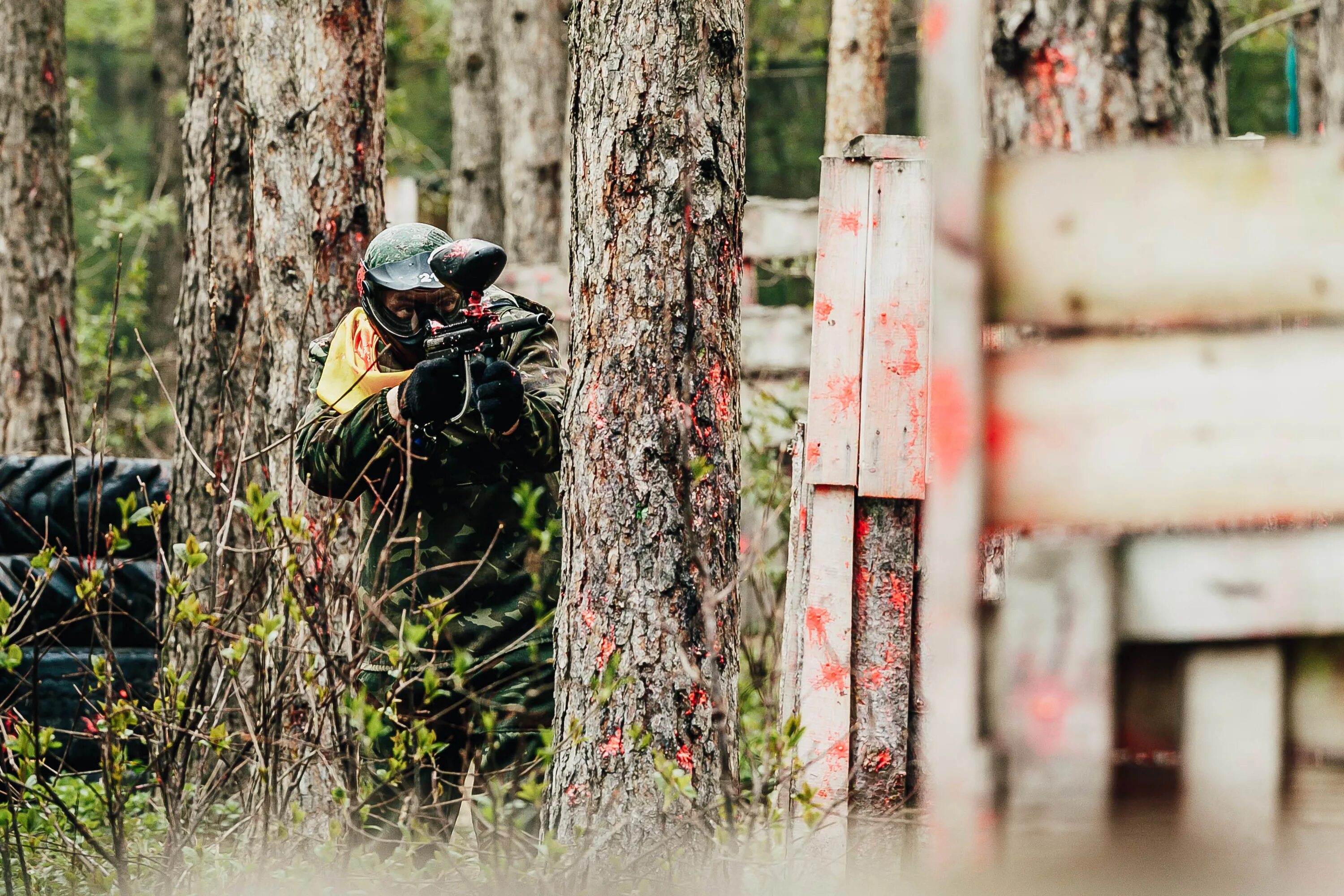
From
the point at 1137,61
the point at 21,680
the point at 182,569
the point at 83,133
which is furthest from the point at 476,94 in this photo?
the point at 1137,61

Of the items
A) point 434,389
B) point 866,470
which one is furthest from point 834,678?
point 434,389

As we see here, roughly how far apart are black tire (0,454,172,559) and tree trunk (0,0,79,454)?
1683 millimetres

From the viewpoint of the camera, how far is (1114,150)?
2131mm

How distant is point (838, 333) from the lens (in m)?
3.73

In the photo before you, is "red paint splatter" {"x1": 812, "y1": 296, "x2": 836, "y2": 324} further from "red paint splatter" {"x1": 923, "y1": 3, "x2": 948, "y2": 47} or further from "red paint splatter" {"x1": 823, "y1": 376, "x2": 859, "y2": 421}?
"red paint splatter" {"x1": 923, "y1": 3, "x2": 948, "y2": 47}

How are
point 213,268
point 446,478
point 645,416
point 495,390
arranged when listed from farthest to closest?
point 213,268, point 446,478, point 495,390, point 645,416

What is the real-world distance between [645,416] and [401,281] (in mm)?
1080

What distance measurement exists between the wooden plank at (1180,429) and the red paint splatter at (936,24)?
19.0 inches

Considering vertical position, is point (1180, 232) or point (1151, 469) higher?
point (1180, 232)

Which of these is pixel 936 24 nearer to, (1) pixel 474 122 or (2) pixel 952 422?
(2) pixel 952 422

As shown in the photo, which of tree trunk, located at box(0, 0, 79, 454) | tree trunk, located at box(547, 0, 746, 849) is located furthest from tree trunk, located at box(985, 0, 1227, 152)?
tree trunk, located at box(0, 0, 79, 454)

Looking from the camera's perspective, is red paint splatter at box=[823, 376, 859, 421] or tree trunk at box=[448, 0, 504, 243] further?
tree trunk at box=[448, 0, 504, 243]

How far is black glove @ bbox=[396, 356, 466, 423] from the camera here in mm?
3668

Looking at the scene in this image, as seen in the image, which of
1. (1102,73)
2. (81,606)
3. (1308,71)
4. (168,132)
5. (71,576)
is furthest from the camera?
(168,132)
